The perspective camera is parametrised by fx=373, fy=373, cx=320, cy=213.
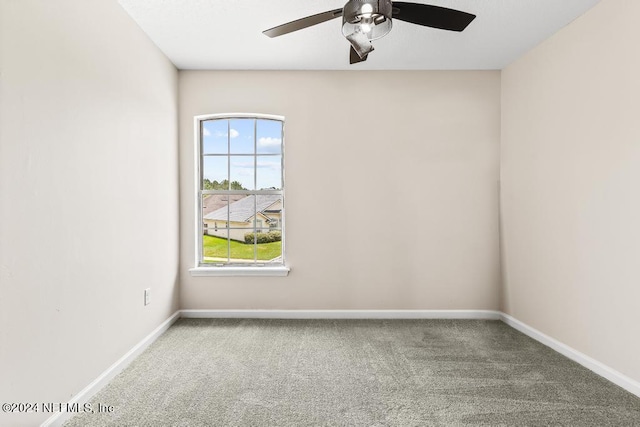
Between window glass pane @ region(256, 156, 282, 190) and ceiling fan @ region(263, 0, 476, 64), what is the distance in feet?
6.17

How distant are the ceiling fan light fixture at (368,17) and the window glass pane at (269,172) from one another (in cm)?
213

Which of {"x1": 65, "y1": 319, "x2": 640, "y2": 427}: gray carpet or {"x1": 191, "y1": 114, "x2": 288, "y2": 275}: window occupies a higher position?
{"x1": 191, "y1": 114, "x2": 288, "y2": 275}: window

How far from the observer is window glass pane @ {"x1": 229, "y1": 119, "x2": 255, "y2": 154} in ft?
13.2

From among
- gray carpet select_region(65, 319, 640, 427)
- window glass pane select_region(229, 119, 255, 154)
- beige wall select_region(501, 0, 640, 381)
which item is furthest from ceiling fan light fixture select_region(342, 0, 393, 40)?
window glass pane select_region(229, 119, 255, 154)

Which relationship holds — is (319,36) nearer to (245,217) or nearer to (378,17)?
(378,17)

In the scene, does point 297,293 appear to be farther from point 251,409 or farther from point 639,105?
point 639,105

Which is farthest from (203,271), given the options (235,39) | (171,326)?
(235,39)

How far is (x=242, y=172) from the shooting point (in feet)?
13.2

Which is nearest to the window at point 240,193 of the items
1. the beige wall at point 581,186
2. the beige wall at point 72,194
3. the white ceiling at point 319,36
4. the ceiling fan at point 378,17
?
the white ceiling at point 319,36

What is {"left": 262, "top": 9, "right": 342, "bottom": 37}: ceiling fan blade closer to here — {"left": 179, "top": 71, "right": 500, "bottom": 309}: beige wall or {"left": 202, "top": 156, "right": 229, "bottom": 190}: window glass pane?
{"left": 179, "top": 71, "right": 500, "bottom": 309}: beige wall

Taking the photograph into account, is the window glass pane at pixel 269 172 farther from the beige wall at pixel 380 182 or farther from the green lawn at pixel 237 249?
the green lawn at pixel 237 249

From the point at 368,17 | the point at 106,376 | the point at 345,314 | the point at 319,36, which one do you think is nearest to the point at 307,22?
the point at 368,17

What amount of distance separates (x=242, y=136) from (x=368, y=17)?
2428 millimetres

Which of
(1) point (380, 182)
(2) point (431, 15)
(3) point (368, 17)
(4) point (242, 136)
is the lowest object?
(1) point (380, 182)
